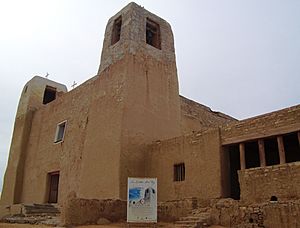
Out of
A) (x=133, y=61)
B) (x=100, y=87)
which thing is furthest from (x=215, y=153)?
(x=100, y=87)

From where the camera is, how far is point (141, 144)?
1465cm

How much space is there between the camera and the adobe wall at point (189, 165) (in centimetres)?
1164

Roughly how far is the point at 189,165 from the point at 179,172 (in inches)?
33.6

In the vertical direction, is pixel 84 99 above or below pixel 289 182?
above

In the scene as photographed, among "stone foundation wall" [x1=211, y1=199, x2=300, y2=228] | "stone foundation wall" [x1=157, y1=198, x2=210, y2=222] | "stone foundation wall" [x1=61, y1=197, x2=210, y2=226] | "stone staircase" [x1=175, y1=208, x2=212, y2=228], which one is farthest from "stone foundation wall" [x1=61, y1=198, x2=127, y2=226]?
"stone foundation wall" [x1=211, y1=199, x2=300, y2=228]

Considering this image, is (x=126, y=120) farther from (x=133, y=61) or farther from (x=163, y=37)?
(x=163, y=37)

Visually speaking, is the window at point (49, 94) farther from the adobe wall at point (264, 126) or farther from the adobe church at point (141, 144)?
the adobe wall at point (264, 126)

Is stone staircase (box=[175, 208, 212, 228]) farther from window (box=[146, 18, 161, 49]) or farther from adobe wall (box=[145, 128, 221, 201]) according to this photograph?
window (box=[146, 18, 161, 49])

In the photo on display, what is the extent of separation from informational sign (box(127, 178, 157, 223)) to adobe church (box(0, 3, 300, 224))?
1.85m

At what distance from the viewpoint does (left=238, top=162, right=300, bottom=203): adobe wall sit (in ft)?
30.0

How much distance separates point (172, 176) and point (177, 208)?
2.44m

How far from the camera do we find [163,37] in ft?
59.4

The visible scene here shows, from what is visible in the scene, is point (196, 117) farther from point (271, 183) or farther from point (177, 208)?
point (271, 183)

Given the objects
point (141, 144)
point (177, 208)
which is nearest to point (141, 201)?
point (177, 208)
